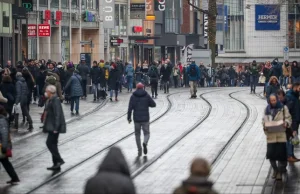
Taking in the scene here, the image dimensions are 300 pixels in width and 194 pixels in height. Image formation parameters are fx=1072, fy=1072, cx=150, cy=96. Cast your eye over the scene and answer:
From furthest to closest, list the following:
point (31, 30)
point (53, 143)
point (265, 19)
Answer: point (265, 19)
point (31, 30)
point (53, 143)

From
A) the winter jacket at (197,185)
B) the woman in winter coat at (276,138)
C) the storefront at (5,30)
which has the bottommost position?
the woman in winter coat at (276,138)

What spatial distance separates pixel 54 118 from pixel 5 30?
28.4m

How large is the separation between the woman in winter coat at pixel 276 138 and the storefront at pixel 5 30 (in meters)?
30.1

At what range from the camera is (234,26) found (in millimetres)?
95125

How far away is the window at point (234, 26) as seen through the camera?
94.2 metres

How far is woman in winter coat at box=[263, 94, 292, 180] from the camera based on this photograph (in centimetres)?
1942

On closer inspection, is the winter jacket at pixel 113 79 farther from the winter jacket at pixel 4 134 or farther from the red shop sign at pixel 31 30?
the winter jacket at pixel 4 134

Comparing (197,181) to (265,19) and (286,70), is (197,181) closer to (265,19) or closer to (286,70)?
(286,70)

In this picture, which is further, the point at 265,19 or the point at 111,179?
the point at 265,19

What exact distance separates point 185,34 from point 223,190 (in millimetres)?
78669

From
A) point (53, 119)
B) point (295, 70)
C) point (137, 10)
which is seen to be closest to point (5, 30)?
point (295, 70)

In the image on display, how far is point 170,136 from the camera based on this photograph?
28859 mm

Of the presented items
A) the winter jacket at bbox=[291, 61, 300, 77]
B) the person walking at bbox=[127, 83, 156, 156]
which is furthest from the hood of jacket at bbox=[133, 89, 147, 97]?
A: the winter jacket at bbox=[291, 61, 300, 77]

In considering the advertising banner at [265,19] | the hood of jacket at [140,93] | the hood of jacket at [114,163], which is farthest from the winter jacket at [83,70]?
the advertising banner at [265,19]
